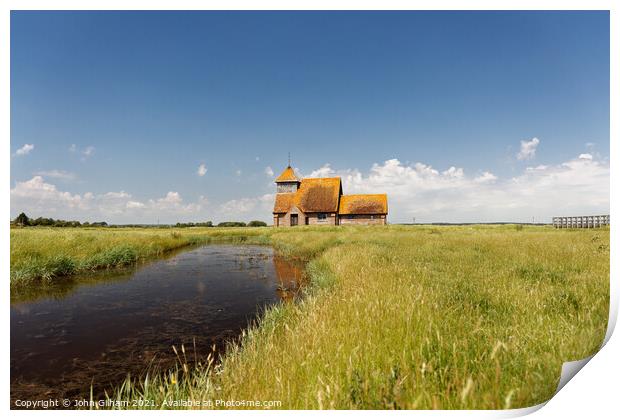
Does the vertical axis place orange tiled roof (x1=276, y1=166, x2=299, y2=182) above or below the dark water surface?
above

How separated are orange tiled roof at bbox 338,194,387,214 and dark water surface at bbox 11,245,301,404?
26877mm

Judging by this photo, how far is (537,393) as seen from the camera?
238cm

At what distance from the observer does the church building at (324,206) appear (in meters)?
37.2

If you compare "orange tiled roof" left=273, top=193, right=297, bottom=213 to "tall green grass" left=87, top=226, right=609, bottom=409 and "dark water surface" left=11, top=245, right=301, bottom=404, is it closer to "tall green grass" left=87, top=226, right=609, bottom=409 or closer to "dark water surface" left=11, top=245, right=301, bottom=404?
"dark water surface" left=11, top=245, right=301, bottom=404

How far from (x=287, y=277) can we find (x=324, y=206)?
27041 millimetres

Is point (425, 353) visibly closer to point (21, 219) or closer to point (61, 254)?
point (21, 219)

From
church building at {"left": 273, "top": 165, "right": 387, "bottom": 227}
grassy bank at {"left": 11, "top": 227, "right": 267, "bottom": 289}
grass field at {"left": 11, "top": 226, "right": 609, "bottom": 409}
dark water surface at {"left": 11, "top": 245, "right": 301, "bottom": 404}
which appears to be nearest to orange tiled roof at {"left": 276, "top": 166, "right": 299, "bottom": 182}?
church building at {"left": 273, "top": 165, "right": 387, "bottom": 227}

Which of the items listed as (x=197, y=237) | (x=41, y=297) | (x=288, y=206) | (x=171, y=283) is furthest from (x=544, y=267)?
(x=288, y=206)

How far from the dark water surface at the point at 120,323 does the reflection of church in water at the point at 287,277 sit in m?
0.06

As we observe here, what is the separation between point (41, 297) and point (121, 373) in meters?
5.76

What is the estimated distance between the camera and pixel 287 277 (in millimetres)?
11117

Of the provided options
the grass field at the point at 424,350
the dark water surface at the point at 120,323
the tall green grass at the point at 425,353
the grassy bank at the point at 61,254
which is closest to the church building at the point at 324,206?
the grassy bank at the point at 61,254

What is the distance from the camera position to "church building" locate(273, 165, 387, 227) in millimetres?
37222

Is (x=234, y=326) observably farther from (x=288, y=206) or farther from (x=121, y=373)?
(x=288, y=206)
